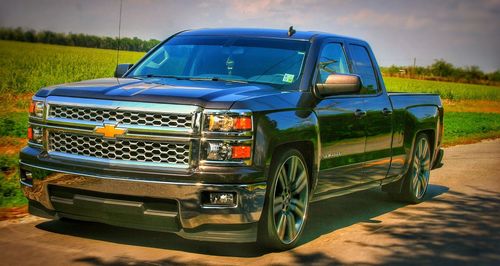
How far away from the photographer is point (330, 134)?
783 cm

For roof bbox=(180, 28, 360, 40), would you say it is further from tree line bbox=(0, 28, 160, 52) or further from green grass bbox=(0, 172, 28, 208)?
tree line bbox=(0, 28, 160, 52)

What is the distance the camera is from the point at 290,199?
24.0 ft

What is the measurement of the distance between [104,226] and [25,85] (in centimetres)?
1929

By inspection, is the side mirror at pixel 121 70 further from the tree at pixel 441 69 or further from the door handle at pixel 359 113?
the tree at pixel 441 69

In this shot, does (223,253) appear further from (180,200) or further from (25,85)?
(25,85)

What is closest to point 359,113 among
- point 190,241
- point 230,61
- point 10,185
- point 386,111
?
point 386,111

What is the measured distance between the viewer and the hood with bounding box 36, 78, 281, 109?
21.2 feet

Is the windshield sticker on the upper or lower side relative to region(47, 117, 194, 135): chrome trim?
upper

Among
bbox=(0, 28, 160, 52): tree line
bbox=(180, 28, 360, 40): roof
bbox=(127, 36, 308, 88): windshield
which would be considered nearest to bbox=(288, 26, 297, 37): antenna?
bbox=(180, 28, 360, 40): roof

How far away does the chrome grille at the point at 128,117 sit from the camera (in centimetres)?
640

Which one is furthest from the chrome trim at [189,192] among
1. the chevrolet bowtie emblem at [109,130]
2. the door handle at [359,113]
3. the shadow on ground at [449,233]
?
the door handle at [359,113]

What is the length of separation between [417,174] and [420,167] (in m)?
0.19

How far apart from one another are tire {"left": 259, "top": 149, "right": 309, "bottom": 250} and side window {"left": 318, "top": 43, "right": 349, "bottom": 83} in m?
1.11

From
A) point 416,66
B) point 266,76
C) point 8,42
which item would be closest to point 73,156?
point 266,76
